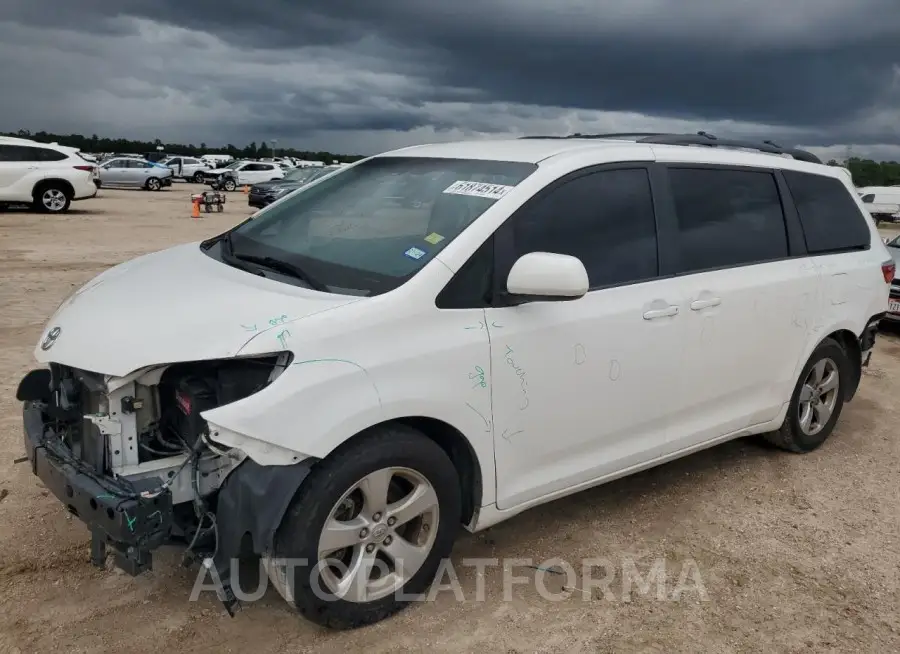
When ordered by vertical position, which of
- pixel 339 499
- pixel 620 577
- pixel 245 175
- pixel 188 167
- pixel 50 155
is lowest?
pixel 620 577

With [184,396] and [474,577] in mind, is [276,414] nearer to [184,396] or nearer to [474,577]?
[184,396]

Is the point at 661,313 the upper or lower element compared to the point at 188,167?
lower

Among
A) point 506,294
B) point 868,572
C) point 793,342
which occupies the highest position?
point 506,294

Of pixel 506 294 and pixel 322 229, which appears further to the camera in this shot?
pixel 322 229

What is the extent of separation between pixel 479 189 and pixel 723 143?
2035 millimetres

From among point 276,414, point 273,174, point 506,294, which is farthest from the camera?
point 273,174

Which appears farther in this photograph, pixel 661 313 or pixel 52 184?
pixel 52 184

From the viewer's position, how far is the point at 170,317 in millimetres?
2881

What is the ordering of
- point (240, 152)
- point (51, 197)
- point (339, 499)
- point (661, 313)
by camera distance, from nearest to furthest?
point (339, 499) → point (661, 313) → point (51, 197) → point (240, 152)

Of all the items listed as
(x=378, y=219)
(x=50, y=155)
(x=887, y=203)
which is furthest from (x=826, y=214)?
(x=887, y=203)

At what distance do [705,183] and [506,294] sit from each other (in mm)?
1571

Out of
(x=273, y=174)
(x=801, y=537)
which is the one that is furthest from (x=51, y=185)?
(x=801, y=537)

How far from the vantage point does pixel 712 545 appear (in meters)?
3.87

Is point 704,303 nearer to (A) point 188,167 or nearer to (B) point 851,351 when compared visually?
(B) point 851,351
